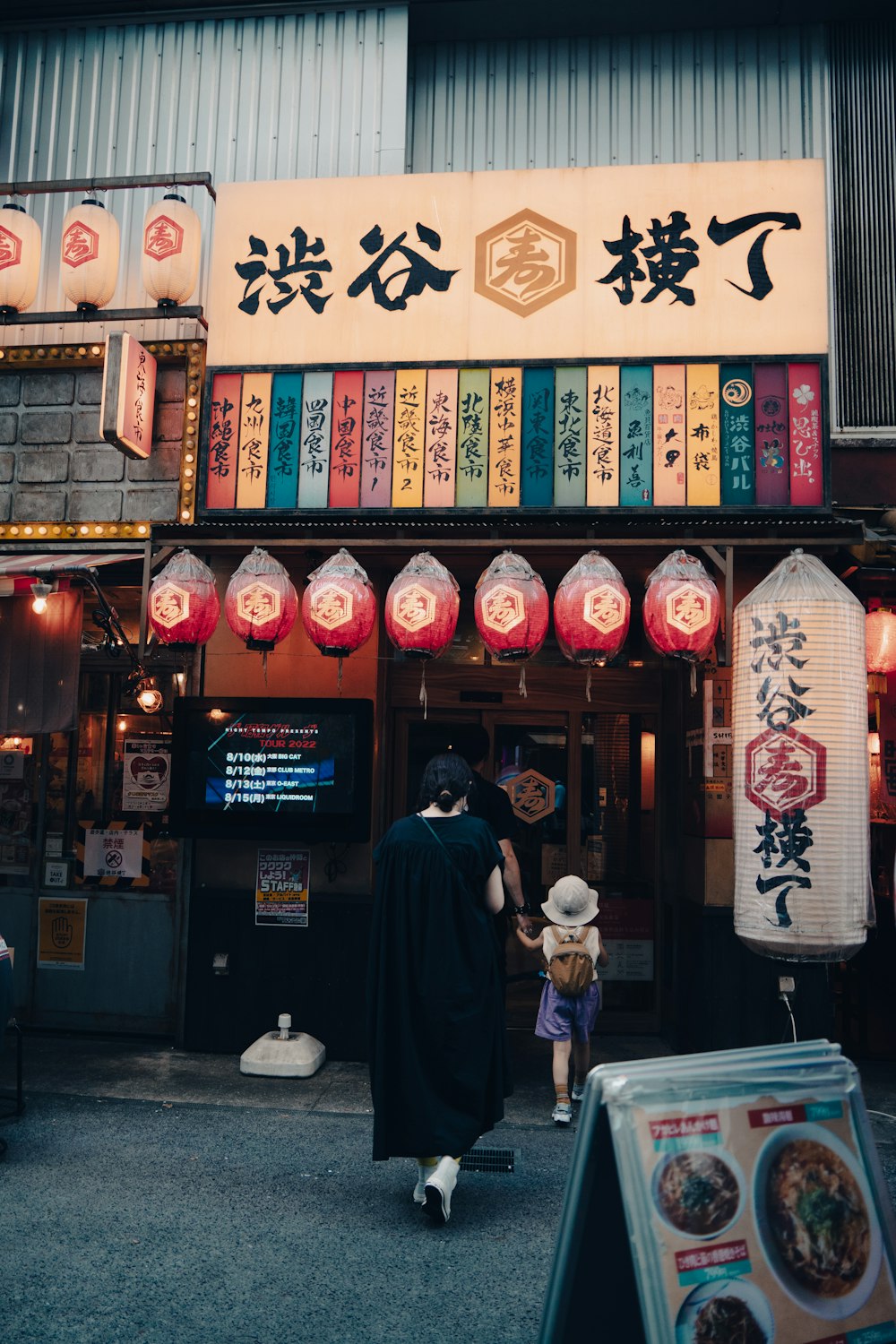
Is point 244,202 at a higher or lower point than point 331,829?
higher

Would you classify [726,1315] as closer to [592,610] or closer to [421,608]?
[592,610]

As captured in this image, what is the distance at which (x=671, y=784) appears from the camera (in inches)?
356

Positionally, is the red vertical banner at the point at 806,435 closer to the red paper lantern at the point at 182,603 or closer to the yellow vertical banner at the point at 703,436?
the yellow vertical banner at the point at 703,436

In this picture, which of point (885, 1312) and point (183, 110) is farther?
point (183, 110)

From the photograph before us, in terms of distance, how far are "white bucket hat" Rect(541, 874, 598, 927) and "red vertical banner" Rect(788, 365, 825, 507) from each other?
11.1 feet

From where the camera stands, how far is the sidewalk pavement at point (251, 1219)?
161 inches

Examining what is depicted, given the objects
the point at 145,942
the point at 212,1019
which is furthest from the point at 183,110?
the point at 212,1019

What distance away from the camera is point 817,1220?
298 cm

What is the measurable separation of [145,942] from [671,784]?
4.94 m

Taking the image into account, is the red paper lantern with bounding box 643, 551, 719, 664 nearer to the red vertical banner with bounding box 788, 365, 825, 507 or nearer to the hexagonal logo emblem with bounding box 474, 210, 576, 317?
the red vertical banner with bounding box 788, 365, 825, 507

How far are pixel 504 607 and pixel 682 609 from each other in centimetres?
123

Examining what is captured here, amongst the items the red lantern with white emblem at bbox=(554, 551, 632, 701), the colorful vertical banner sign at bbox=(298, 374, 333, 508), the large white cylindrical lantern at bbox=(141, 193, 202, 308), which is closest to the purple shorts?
the red lantern with white emblem at bbox=(554, 551, 632, 701)

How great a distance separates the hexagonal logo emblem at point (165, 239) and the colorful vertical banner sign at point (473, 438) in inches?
112

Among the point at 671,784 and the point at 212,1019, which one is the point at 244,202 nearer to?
the point at 671,784
